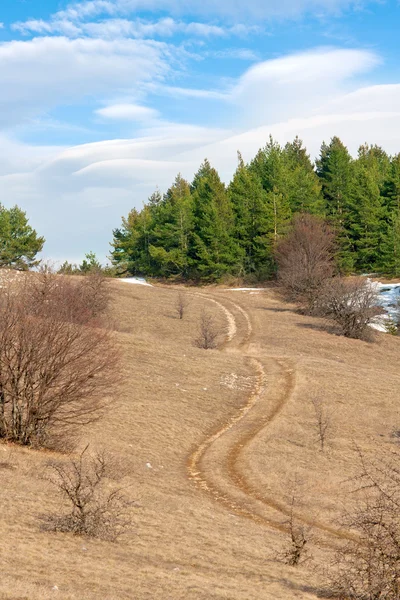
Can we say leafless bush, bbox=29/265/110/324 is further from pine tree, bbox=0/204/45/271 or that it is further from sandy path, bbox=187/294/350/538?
pine tree, bbox=0/204/45/271

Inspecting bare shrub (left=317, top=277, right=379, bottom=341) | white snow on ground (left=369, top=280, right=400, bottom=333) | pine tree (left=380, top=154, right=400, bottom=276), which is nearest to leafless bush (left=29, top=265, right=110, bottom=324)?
bare shrub (left=317, top=277, right=379, bottom=341)

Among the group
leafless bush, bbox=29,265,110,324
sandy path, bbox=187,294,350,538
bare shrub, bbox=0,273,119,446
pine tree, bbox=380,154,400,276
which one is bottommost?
sandy path, bbox=187,294,350,538

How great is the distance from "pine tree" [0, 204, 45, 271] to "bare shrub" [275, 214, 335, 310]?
30.1 metres

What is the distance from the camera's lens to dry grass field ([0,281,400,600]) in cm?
1080

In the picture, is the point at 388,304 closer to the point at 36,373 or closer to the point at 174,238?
the point at 174,238

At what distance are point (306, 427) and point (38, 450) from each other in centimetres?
1210

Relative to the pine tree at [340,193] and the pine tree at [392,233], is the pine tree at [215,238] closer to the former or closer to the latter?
the pine tree at [340,193]

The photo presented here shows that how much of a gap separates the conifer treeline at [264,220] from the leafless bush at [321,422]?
50001 millimetres

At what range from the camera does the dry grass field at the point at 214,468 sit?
1080cm

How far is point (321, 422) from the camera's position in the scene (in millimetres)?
26750

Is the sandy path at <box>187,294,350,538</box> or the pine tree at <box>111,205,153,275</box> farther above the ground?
the pine tree at <box>111,205,153,275</box>

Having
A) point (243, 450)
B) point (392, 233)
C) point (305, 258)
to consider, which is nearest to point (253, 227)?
point (392, 233)

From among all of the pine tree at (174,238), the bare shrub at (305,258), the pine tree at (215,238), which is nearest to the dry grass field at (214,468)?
the bare shrub at (305,258)

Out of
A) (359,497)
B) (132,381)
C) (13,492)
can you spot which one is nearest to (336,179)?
(132,381)
